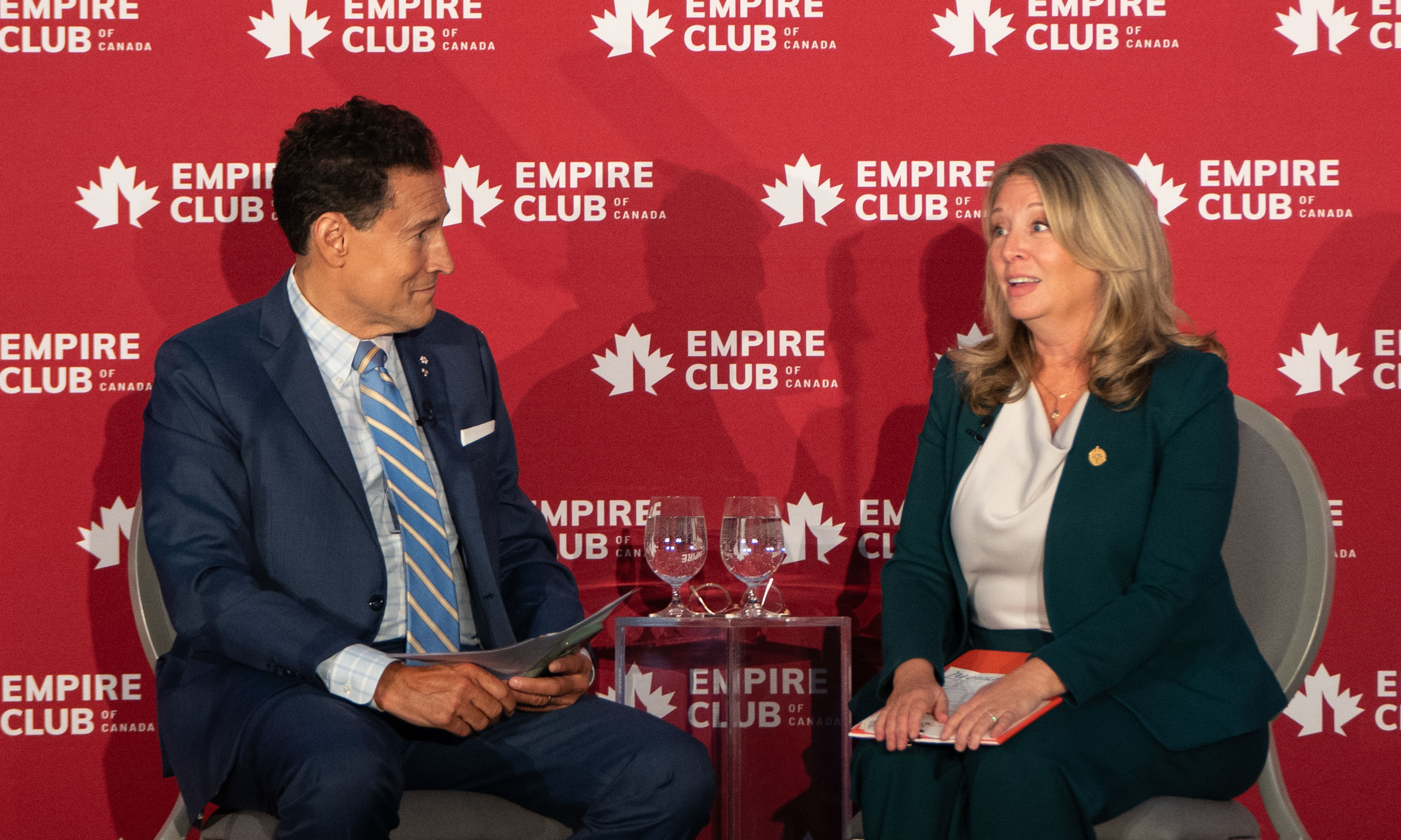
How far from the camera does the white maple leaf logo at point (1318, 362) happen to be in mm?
3334

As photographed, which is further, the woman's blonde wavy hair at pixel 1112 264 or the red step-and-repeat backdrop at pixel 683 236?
the red step-and-repeat backdrop at pixel 683 236

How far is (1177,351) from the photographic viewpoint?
251cm

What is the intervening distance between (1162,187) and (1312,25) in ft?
1.90

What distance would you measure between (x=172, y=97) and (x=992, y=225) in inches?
85.7

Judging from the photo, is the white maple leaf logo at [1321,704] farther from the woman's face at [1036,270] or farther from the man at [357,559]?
the man at [357,559]

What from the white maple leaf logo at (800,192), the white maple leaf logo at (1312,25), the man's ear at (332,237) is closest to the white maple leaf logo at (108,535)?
the man's ear at (332,237)

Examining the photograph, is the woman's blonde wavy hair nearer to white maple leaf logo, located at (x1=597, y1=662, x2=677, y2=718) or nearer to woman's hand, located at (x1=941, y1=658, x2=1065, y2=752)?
woman's hand, located at (x1=941, y1=658, x2=1065, y2=752)

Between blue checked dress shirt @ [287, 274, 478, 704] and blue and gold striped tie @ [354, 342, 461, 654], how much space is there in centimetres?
2

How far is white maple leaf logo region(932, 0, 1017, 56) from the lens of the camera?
336 cm

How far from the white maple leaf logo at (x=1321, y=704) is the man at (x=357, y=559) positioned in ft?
6.06

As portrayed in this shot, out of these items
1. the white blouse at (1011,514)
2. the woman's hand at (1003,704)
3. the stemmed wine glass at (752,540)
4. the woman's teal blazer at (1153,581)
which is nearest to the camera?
the woman's hand at (1003,704)

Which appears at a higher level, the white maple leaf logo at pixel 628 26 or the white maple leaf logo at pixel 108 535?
the white maple leaf logo at pixel 628 26

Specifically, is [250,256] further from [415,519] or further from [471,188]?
[415,519]

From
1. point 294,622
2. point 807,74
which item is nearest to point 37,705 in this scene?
point 294,622
